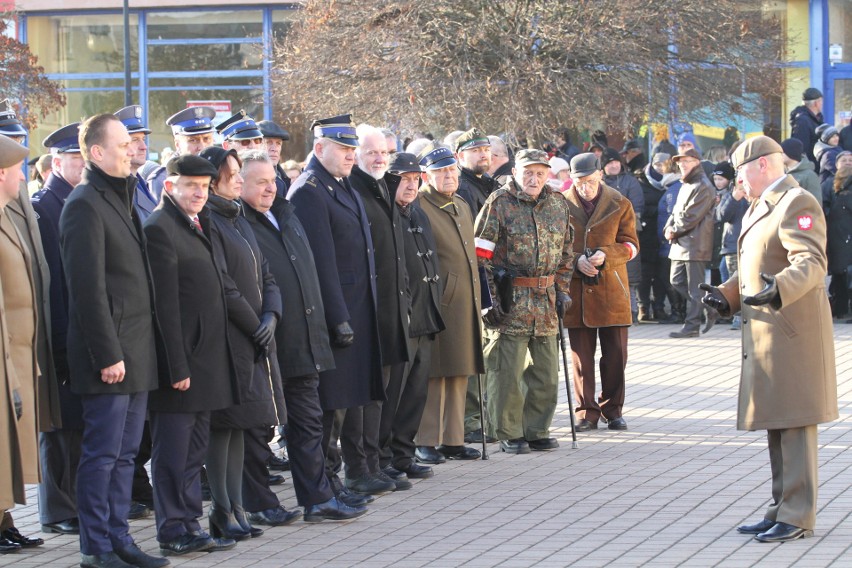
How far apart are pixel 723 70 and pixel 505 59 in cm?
333

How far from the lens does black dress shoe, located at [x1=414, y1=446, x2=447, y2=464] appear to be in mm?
9539

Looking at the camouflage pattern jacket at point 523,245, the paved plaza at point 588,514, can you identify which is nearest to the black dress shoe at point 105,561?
the paved plaza at point 588,514

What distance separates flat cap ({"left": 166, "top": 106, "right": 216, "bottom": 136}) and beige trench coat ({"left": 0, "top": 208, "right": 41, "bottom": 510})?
81.0 inches

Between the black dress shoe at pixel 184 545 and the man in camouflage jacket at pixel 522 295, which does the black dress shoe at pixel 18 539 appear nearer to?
the black dress shoe at pixel 184 545

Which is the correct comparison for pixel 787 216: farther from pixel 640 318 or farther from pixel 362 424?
pixel 640 318

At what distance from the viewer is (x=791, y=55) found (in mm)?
24000

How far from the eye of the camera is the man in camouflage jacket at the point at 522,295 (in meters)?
9.72

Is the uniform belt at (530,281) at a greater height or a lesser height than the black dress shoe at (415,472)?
greater

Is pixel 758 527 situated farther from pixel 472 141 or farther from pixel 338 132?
pixel 472 141

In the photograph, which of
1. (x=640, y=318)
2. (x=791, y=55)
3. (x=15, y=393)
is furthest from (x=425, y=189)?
(x=791, y=55)

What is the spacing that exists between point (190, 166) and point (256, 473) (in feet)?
5.80

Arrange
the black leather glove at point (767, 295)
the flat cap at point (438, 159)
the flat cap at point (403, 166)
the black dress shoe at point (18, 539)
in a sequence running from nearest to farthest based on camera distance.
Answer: the black leather glove at point (767, 295) < the black dress shoe at point (18, 539) < the flat cap at point (403, 166) < the flat cap at point (438, 159)

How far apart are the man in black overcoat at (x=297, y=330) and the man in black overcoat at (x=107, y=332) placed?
96 cm

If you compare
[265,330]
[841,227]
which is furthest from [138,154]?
[841,227]
